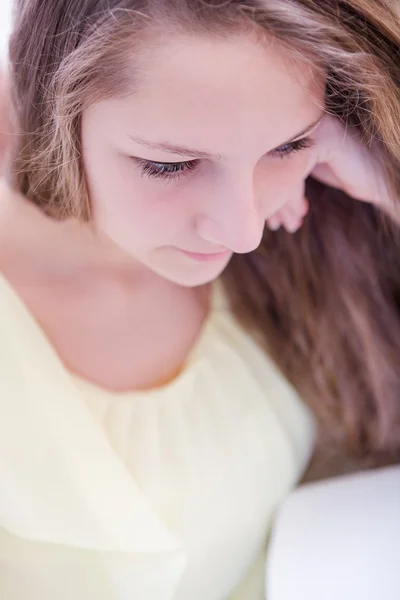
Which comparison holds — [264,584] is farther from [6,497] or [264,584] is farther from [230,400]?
[6,497]

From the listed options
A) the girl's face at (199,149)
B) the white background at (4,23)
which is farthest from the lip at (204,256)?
the white background at (4,23)

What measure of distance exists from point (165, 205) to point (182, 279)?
0.36 ft

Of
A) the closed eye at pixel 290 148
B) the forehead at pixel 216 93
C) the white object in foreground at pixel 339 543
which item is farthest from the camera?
the white object in foreground at pixel 339 543

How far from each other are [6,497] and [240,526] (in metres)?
0.29

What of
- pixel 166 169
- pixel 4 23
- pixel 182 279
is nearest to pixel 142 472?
pixel 182 279

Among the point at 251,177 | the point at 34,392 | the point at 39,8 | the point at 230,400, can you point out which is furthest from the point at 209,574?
the point at 39,8

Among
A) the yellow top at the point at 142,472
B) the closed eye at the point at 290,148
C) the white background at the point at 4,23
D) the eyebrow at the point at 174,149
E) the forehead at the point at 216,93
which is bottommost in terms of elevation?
the yellow top at the point at 142,472

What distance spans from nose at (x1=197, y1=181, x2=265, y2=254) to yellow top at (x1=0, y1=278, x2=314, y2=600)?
23cm

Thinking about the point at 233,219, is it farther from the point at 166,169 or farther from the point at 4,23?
the point at 4,23

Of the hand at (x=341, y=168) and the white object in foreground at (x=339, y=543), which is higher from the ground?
the hand at (x=341, y=168)

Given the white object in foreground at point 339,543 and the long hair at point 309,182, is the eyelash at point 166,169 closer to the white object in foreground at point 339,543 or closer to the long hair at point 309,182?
the long hair at point 309,182

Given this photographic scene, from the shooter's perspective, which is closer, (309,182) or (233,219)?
(233,219)

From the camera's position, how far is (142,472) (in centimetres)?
76

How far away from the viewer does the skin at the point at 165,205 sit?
20.4 inches
